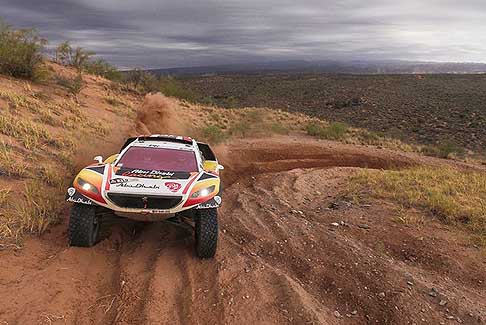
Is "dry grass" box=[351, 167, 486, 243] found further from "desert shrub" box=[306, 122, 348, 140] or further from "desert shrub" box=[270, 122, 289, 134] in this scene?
"desert shrub" box=[270, 122, 289, 134]

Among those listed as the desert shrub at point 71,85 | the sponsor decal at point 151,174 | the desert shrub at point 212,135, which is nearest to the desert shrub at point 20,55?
the desert shrub at point 71,85

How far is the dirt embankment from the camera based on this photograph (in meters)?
4.51

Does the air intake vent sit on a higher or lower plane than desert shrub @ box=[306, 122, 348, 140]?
higher

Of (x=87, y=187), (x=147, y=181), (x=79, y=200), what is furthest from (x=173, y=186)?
(x=79, y=200)

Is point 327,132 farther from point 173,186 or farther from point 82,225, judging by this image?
point 82,225

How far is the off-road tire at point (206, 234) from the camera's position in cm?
562

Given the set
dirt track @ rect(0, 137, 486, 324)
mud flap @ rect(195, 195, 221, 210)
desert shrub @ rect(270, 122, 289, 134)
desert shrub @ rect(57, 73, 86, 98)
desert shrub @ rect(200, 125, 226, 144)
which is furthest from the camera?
desert shrub @ rect(270, 122, 289, 134)

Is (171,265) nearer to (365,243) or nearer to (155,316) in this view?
(155,316)

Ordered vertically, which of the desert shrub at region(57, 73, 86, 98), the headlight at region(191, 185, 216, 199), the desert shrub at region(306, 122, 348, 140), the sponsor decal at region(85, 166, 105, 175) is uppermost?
the desert shrub at region(57, 73, 86, 98)

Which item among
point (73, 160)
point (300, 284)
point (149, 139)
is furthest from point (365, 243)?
point (73, 160)

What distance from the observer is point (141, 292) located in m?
4.81

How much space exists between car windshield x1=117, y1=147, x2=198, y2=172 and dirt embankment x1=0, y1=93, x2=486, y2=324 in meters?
1.02

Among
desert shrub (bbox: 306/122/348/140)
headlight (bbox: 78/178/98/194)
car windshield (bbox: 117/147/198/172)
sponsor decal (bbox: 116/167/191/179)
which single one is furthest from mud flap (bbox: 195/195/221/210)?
desert shrub (bbox: 306/122/348/140)

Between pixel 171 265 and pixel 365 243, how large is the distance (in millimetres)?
3307
